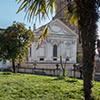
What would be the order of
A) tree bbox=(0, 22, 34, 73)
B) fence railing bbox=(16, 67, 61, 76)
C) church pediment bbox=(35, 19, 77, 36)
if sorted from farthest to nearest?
church pediment bbox=(35, 19, 77, 36) → fence railing bbox=(16, 67, 61, 76) → tree bbox=(0, 22, 34, 73)

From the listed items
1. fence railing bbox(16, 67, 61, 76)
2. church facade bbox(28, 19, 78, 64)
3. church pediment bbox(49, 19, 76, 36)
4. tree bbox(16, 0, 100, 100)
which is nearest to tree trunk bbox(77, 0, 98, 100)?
tree bbox(16, 0, 100, 100)

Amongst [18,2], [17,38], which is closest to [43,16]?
[18,2]

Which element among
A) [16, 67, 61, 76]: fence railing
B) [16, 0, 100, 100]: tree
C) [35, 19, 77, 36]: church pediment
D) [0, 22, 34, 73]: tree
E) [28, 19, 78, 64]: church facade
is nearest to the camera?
[16, 0, 100, 100]: tree

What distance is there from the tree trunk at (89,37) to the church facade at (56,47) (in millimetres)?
23850

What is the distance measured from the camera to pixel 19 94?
4844 mm

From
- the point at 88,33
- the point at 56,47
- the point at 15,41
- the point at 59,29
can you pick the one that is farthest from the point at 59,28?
the point at 88,33

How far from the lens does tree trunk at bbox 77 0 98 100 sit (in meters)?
3.64

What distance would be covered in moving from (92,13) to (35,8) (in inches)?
58.4

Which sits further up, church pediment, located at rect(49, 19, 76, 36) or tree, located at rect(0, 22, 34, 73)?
church pediment, located at rect(49, 19, 76, 36)

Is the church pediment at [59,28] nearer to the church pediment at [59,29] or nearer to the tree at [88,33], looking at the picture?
the church pediment at [59,29]

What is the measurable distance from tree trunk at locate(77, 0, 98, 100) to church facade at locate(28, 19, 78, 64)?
939 inches

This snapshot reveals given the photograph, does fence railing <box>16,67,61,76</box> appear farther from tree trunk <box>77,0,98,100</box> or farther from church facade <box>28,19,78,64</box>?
tree trunk <box>77,0,98,100</box>

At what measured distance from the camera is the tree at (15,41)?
11.9m

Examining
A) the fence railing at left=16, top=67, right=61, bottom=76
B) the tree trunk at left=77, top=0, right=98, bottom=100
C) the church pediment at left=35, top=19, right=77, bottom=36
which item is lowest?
the fence railing at left=16, top=67, right=61, bottom=76
